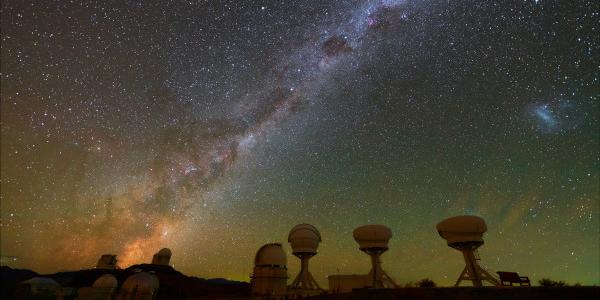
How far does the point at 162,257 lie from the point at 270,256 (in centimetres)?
3641

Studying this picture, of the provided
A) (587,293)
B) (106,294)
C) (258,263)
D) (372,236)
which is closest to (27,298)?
(106,294)

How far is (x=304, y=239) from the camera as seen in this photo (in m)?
46.7

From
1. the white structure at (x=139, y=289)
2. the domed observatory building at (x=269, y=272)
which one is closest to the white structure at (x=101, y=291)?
the white structure at (x=139, y=289)

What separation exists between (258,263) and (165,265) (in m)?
34.8

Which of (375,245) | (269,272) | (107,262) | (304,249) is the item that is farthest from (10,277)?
(375,245)

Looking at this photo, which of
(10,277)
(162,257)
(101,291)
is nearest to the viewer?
(101,291)

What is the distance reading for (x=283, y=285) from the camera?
45594 mm

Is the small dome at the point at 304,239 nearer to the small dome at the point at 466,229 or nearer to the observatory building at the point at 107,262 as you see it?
the small dome at the point at 466,229

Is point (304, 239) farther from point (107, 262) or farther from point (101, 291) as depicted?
point (107, 262)

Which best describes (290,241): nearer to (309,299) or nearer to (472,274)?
(309,299)

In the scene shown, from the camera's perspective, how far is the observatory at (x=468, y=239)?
3494 cm

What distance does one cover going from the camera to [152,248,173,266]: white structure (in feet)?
230

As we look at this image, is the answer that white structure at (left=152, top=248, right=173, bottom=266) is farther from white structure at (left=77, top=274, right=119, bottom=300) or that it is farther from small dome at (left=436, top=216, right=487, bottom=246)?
small dome at (left=436, top=216, right=487, bottom=246)

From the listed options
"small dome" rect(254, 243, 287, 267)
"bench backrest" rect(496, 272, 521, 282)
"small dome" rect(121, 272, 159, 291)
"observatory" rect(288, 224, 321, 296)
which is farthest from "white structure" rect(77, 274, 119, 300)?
"bench backrest" rect(496, 272, 521, 282)
